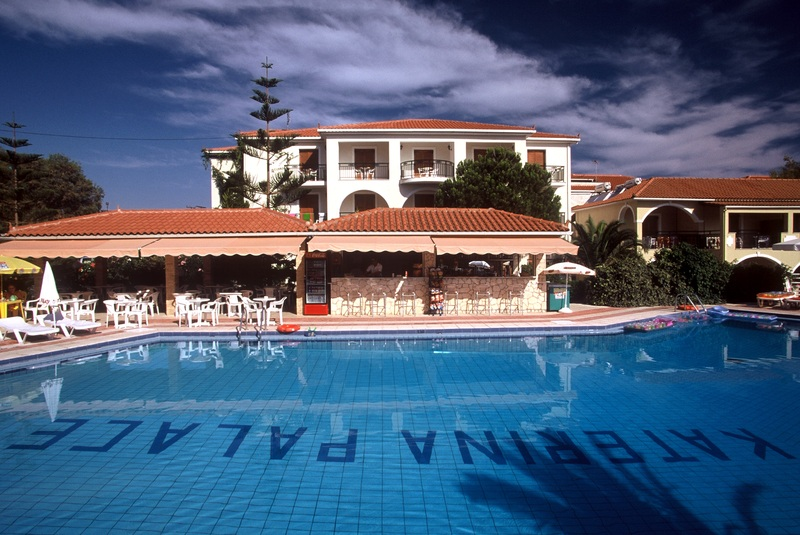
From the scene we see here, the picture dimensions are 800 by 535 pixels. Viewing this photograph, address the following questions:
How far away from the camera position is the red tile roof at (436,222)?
1953 centimetres

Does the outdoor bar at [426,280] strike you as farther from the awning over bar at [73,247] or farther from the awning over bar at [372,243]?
the awning over bar at [73,247]

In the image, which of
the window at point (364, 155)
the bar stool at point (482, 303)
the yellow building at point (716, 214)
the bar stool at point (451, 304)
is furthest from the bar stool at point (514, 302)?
the window at point (364, 155)

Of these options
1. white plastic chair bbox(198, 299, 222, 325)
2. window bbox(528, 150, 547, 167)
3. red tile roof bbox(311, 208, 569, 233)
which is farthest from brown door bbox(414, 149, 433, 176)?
white plastic chair bbox(198, 299, 222, 325)

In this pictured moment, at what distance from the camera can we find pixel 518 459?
7.54 m

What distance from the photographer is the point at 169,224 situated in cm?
2022

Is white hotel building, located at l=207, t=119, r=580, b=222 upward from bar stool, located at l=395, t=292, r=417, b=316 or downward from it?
upward

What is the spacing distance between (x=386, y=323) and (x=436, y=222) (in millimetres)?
5325

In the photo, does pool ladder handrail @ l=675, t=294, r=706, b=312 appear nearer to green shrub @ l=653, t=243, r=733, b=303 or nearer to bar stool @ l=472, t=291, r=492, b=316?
green shrub @ l=653, t=243, r=733, b=303

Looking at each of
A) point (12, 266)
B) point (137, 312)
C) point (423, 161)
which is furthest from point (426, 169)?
point (12, 266)

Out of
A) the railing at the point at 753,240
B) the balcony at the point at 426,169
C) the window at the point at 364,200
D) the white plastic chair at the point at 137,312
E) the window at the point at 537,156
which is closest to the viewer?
the white plastic chair at the point at 137,312

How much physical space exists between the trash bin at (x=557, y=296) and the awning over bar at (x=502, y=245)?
6.52 ft

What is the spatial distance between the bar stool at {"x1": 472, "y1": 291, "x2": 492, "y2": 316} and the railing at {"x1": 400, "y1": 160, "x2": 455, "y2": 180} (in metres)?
16.4

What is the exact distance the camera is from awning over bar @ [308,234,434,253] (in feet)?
58.7

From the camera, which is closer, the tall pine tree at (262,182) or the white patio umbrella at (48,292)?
the white patio umbrella at (48,292)
